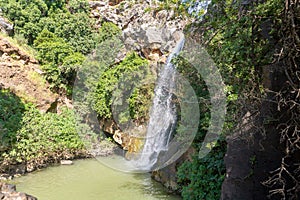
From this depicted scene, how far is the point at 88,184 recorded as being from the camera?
18.0 ft

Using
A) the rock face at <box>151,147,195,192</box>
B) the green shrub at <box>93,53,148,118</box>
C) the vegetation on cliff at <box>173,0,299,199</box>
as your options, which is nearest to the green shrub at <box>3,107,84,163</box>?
the green shrub at <box>93,53,148,118</box>

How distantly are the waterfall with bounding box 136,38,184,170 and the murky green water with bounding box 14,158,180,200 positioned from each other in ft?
2.18

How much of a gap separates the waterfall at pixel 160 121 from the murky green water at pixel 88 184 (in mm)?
665

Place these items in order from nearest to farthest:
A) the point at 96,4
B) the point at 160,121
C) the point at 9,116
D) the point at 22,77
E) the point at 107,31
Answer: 1. the point at 160,121
2. the point at 9,116
3. the point at 22,77
4. the point at 107,31
5. the point at 96,4

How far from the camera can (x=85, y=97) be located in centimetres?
844

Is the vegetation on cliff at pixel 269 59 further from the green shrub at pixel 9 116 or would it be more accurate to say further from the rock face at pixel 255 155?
the green shrub at pixel 9 116

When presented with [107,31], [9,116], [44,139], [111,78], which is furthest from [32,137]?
[107,31]

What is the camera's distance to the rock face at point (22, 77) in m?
7.52

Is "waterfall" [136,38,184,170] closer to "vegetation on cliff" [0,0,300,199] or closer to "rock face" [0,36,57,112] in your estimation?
"vegetation on cliff" [0,0,300,199]

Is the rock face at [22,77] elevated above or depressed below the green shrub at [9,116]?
above

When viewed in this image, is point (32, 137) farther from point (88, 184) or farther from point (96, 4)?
point (96, 4)

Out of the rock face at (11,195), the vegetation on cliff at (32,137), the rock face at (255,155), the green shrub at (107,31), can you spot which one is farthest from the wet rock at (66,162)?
the rock face at (255,155)

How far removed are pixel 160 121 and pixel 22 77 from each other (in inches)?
160

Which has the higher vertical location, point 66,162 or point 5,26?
point 5,26
